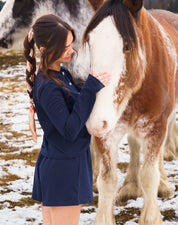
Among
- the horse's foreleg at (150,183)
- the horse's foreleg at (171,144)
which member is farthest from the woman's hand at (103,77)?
the horse's foreleg at (171,144)

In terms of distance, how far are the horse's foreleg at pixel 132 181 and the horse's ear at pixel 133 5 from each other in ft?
4.84

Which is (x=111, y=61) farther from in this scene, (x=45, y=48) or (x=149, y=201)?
(x=149, y=201)

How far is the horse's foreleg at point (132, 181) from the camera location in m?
3.06

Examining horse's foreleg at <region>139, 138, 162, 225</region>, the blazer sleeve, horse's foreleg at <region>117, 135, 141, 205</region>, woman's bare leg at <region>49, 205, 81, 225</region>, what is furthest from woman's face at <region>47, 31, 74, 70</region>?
horse's foreleg at <region>117, 135, 141, 205</region>

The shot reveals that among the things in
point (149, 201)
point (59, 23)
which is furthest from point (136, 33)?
point (149, 201)

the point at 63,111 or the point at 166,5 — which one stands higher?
the point at 166,5

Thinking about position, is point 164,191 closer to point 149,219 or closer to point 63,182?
point 149,219

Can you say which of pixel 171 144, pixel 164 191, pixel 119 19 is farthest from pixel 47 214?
pixel 171 144

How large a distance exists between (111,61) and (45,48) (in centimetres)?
39

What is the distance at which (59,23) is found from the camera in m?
1.49

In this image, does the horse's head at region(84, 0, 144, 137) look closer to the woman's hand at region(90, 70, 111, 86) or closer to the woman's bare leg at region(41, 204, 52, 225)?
the woman's hand at region(90, 70, 111, 86)

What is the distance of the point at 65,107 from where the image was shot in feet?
4.78

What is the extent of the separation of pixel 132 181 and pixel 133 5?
1863 mm

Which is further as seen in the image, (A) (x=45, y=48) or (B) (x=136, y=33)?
(B) (x=136, y=33)
